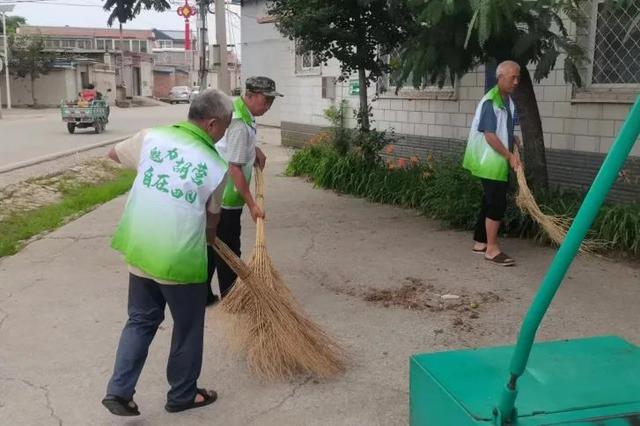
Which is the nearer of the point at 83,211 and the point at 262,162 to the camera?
the point at 262,162

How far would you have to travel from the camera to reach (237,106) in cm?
449

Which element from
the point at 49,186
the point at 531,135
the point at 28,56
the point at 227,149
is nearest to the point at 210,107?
the point at 227,149

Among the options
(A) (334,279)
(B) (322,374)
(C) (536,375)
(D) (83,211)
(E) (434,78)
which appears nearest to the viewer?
(C) (536,375)

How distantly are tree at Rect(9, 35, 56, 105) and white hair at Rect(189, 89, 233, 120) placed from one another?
4338 centimetres

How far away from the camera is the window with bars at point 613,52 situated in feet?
24.3

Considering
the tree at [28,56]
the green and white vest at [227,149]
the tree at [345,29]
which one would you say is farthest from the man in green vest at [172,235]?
the tree at [28,56]

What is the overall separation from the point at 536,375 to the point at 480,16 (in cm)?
257

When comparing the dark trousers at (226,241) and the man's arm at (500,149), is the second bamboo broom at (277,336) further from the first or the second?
the man's arm at (500,149)

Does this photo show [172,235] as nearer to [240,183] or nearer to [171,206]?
[171,206]

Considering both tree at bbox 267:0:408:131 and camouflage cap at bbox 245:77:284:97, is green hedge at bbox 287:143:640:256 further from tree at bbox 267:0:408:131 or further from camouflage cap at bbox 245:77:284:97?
camouflage cap at bbox 245:77:284:97

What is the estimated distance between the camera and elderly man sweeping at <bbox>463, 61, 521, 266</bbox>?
18.7 ft

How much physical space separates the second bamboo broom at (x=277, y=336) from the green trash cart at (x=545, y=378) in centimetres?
113

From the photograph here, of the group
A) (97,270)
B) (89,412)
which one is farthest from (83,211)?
(89,412)

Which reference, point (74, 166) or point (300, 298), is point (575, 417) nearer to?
point (300, 298)
